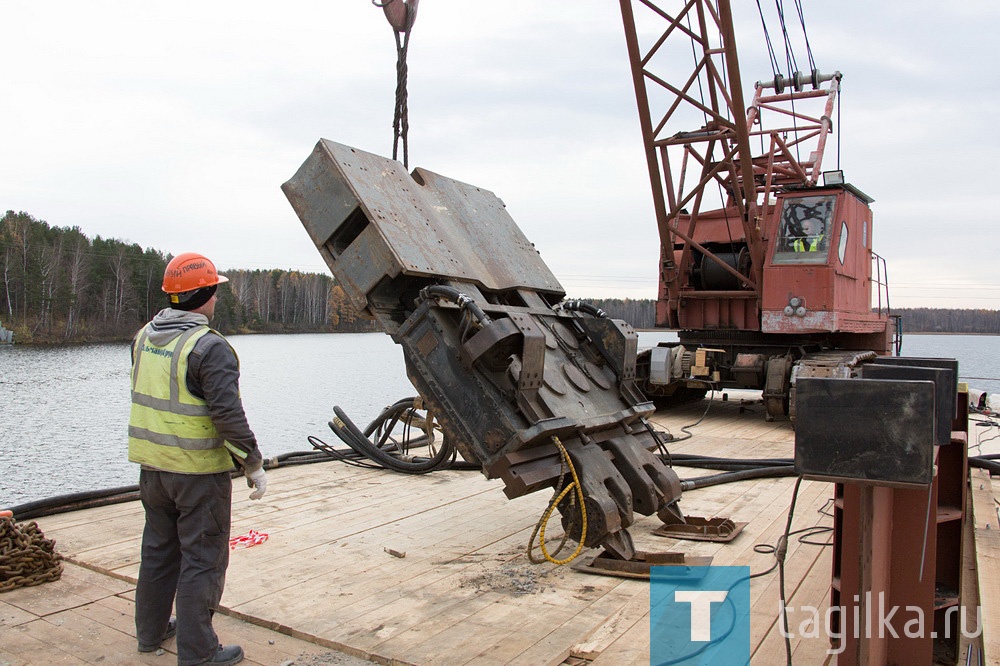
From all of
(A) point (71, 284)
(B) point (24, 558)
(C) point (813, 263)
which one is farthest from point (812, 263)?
(A) point (71, 284)

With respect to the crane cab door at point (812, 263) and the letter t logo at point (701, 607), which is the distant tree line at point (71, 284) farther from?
the letter t logo at point (701, 607)

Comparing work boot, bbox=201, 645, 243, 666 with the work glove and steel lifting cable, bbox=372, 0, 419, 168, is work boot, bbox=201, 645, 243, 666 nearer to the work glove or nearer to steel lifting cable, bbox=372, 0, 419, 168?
the work glove

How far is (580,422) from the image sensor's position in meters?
4.23

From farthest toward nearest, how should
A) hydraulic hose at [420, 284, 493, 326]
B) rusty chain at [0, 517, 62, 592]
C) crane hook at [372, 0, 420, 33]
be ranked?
crane hook at [372, 0, 420, 33] < hydraulic hose at [420, 284, 493, 326] < rusty chain at [0, 517, 62, 592]

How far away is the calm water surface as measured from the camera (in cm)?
820

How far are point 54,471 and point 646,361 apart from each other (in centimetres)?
684

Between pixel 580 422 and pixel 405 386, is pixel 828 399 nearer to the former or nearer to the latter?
pixel 580 422

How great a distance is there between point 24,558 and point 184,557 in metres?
1.28

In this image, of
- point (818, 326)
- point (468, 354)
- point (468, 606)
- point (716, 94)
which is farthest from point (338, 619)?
point (716, 94)

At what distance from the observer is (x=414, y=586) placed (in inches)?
146

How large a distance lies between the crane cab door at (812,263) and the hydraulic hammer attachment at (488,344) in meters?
4.63

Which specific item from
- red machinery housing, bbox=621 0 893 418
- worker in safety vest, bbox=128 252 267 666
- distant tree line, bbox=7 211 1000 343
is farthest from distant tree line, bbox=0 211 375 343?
worker in safety vest, bbox=128 252 267 666

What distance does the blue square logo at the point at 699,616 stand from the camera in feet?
9.57

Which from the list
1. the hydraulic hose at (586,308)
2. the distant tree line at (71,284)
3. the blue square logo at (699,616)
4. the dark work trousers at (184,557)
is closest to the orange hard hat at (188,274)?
the dark work trousers at (184,557)
